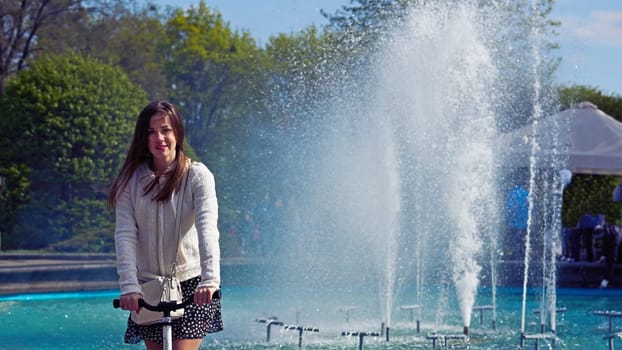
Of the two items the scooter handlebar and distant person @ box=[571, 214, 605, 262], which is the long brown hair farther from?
distant person @ box=[571, 214, 605, 262]

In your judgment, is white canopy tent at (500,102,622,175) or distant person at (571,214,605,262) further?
distant person at (571,214,605,262)

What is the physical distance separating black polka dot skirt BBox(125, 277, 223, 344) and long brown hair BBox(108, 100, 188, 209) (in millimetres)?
279

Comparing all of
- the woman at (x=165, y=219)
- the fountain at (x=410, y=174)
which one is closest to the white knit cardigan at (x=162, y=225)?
the woman at (x=165, y=219)

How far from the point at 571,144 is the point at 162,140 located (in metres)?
12.3

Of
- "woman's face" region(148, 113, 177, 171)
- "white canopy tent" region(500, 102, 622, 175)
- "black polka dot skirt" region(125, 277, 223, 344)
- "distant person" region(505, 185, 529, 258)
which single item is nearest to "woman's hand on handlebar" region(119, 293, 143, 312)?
"black polka dot skirt" region(125, 277, 223, 344)

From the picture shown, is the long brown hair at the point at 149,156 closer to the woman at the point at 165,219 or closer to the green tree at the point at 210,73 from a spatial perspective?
the woman at the point at 165,219

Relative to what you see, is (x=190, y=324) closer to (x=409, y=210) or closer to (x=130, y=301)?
(x=130, y=301)

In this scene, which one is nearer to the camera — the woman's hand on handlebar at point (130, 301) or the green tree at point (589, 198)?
the woman's hand on handlebar at point (130, 301)

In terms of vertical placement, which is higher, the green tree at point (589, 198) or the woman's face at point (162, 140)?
the green tree at point (589, 198)

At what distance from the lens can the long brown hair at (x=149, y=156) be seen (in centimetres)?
298

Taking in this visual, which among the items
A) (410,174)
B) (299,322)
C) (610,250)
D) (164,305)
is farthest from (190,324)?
(610,250)

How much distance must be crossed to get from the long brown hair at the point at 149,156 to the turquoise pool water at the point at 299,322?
4.82 metres

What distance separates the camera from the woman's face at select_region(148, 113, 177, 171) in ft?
9.92

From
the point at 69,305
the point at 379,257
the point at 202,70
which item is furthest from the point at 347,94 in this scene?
the point at 202,70
